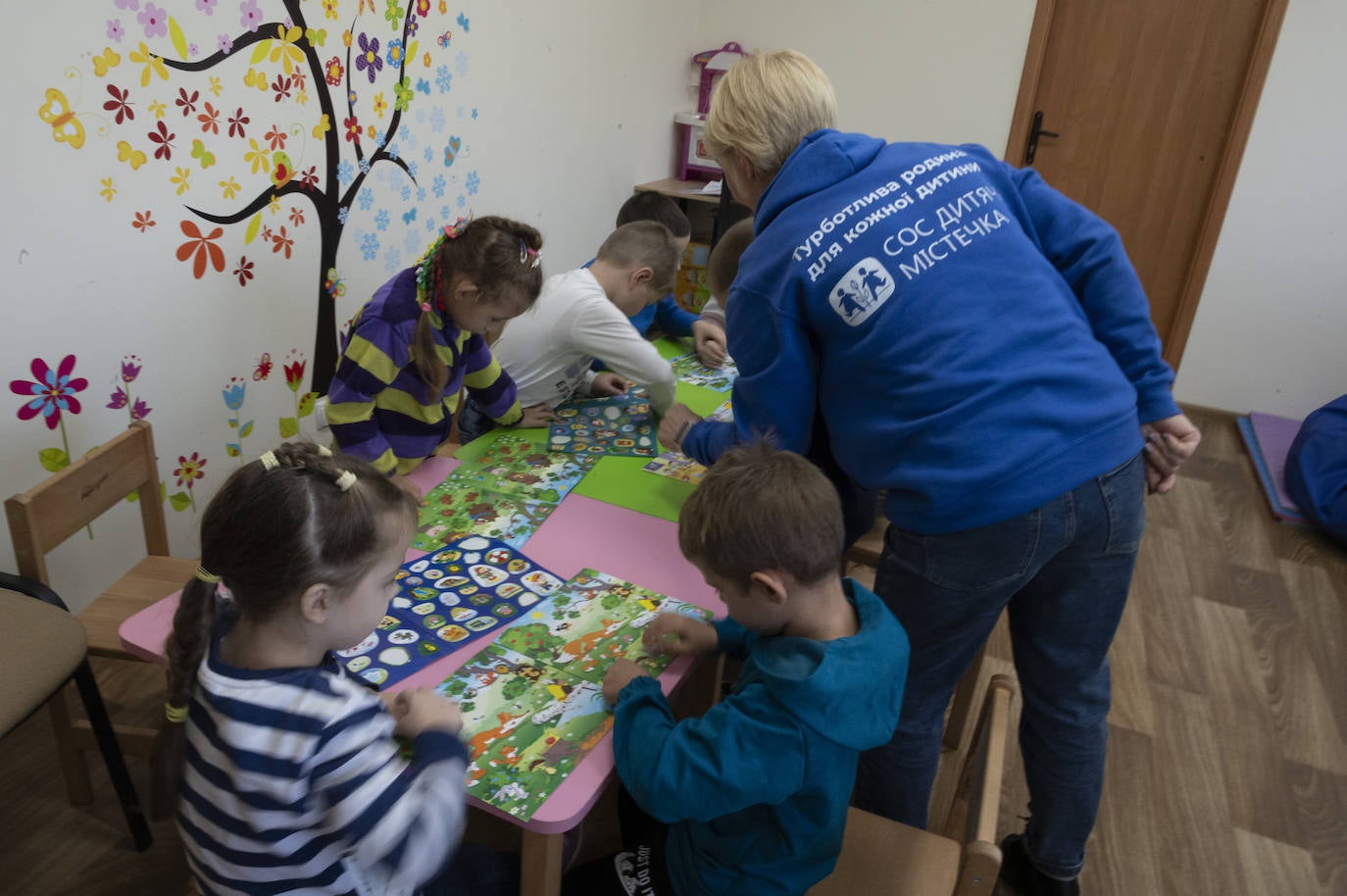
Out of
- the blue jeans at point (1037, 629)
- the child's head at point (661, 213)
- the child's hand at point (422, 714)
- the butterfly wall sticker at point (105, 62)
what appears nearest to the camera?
the child's hand at point (422, 714)

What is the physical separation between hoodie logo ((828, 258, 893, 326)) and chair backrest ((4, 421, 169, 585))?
1.27 m

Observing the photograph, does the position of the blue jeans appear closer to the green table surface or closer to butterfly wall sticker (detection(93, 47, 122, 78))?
the green table surface

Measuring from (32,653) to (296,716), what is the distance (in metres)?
0.85

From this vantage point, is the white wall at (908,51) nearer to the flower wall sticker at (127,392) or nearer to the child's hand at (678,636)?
the flower wall sticker at (127,392)

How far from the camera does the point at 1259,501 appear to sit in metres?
3.55

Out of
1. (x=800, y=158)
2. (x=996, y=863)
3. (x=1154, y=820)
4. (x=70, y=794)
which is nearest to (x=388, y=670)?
(x=996, y=863)

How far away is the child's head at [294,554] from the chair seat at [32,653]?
1.83 ft

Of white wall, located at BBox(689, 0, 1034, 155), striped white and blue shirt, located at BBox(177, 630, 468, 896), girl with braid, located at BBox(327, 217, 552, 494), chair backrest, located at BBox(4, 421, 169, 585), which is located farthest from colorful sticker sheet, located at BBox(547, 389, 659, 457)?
white wall, located at BBox(689, 0, 1034, 155)

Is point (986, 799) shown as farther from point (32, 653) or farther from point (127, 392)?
point (127, 392)

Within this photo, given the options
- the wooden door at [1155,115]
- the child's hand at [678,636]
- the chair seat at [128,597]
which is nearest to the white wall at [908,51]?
the wooden door at [1155,115]

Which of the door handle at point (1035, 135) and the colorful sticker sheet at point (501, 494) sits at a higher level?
the door handle at point (1035, 135)

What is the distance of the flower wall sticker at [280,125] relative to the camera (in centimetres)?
174

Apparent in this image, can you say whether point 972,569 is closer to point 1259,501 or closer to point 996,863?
point 996,863

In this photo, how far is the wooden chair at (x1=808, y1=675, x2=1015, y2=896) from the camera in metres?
0.99
